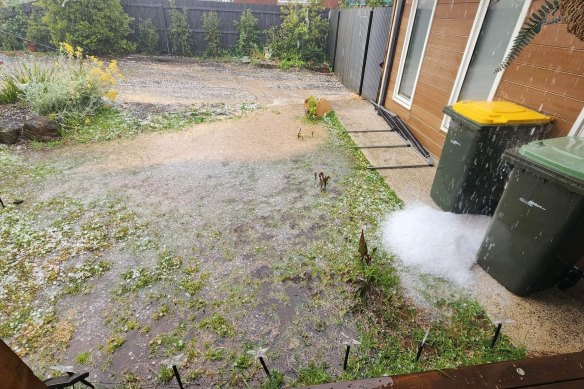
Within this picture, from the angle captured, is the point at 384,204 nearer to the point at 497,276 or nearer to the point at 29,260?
the point at 497,276

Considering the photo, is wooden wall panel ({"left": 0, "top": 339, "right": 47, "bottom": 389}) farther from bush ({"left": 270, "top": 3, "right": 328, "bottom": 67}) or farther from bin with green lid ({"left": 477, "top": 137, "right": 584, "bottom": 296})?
bush ({"left": 270, "top": 3, "right": 328, "bottom": 67})

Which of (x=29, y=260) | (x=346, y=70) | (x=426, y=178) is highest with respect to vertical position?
(x=346, y=70)

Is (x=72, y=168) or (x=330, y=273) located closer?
(x=330, y=273)

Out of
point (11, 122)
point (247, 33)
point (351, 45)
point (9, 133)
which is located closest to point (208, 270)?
point (9, 133)

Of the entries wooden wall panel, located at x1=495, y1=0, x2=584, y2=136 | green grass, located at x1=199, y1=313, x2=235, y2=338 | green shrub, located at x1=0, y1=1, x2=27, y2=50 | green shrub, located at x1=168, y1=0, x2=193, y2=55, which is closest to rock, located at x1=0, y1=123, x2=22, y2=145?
green grass, located at x1=199, y1=313, x2=235, y2=338

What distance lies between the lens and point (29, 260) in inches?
107

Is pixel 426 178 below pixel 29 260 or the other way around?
the other way around

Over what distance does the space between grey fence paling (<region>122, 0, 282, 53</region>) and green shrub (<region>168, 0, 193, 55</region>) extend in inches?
7.2

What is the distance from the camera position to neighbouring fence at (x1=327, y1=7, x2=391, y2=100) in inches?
263

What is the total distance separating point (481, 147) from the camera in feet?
9.36

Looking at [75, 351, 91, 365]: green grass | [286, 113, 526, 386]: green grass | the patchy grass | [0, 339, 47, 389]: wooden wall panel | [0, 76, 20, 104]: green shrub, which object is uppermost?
[0, 339, 47, 389]: wooden wall panel

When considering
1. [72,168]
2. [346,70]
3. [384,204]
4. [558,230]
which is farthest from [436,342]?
[346,70]

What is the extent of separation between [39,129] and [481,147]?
243 inches

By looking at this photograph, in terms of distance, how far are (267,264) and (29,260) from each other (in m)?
2.13
